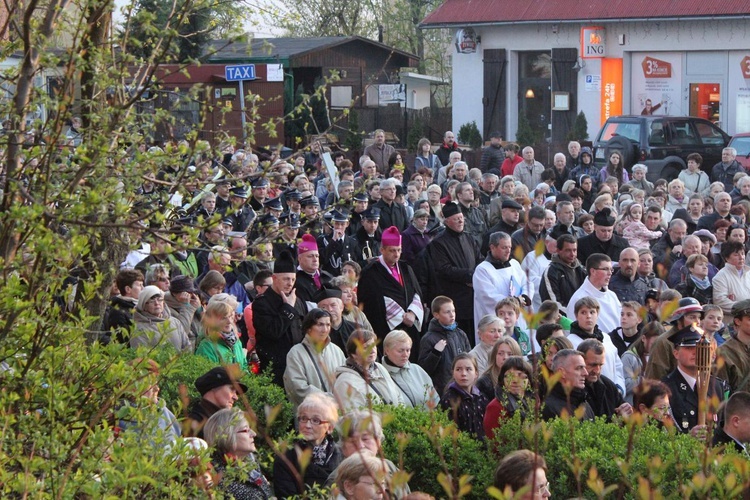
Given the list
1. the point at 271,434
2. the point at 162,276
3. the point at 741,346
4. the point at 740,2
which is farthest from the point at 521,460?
the point at 740,2

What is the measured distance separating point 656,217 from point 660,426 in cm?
807

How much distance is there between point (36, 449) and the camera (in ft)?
14.6

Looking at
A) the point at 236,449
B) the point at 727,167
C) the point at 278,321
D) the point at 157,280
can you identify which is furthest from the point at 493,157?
the point at 236,449

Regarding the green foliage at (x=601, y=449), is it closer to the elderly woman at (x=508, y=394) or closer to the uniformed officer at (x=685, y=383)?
the elderly woman at (x=508, y=394)

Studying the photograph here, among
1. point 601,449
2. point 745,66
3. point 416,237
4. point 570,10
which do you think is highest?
point 570,10

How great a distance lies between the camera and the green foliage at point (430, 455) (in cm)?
719

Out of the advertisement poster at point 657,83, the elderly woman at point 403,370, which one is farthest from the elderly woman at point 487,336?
the advertisement poster at point 657,83

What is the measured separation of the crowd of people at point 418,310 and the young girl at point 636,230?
0.10ft

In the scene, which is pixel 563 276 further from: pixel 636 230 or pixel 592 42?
pixel 592 42

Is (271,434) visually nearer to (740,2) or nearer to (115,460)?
(115,460)

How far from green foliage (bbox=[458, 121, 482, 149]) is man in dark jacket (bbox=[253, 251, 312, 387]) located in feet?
88.3

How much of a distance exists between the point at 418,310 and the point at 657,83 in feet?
80.1

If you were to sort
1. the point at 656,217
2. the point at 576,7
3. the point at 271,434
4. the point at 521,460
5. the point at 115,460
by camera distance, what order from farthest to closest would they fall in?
the point at 576,7
the point at 656,217
the point at 271,434
the point at 521,460
the point at 115,460

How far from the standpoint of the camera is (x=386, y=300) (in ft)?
38.9
